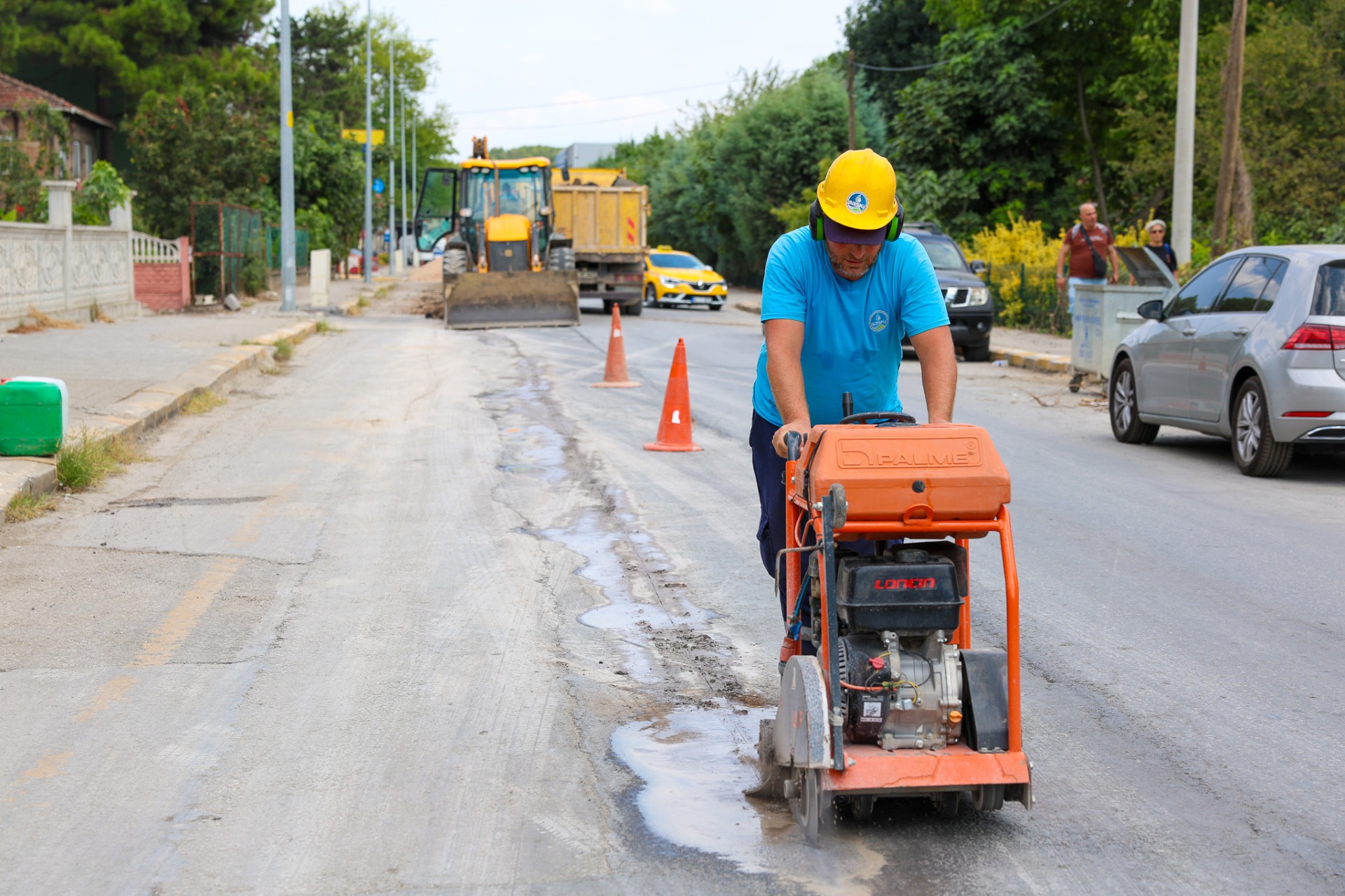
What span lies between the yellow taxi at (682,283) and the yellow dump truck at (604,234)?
12.0 ft

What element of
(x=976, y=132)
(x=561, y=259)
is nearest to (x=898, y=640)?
(x=561, y=259)

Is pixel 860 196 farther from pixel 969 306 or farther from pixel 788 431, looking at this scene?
pixel 969 306

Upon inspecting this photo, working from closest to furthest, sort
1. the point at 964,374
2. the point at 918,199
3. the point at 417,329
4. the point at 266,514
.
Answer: the point at 266,514 → the point at 964,374 → the point at 417,329 → the point at 918,199

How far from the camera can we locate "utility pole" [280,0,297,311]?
2919 centimetres

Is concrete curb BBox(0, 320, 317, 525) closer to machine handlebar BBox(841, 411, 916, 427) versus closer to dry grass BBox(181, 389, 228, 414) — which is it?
dry grass BBox(181, 389, 228, 414)

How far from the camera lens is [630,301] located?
33.3m

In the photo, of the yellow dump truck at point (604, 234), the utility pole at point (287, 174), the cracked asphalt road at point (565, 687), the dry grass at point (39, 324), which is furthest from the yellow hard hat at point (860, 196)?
the yellow dump truck at point (604, 234)

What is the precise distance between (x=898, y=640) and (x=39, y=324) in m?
20.3

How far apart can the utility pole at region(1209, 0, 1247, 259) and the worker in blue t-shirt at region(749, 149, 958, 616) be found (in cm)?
1806

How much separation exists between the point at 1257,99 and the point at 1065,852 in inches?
1075

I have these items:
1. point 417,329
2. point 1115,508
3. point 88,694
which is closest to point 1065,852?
point 88,694

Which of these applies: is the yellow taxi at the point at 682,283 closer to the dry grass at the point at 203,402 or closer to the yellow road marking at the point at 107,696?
the dry grass at the point at 203,402

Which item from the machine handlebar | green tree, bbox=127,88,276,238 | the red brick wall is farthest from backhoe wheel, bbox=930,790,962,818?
green tree, bbox=127,88,276,238

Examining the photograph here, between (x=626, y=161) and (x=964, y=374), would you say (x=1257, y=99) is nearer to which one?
(x=964, y=374)
